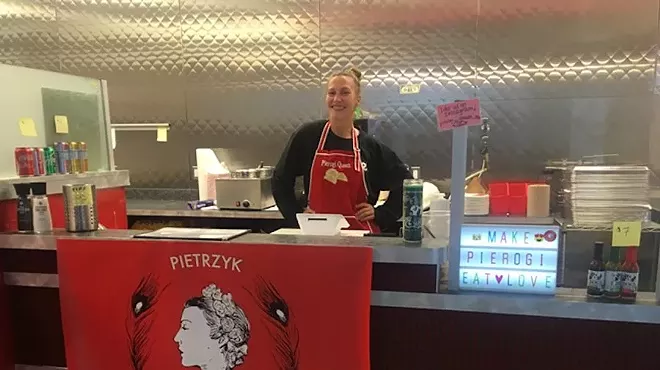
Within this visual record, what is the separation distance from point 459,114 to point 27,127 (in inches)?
79.8

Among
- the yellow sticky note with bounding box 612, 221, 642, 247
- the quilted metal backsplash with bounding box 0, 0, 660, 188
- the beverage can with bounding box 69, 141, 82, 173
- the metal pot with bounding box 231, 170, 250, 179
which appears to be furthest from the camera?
the metal pot with bounding box 231, 170, 250, 179

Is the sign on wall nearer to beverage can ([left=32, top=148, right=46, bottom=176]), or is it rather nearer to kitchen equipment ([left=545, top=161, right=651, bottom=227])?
kitchen equipment ([left=545, top=161, right=651, bottom=227])

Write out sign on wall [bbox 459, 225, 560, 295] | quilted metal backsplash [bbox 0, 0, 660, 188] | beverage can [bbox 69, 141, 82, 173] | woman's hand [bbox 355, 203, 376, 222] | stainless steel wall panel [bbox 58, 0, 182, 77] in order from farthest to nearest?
stainless steel wall panel [bbox 58, 0, 182, 77] < quilted metal backsplash [bbox 0, 0, 660, 188] < woman's hand [bbox 355, 203, 376, 222] < beverage can [bbox 69, 141, 82, 173] < sign on wall [bbox 459, 225, 560, 295]

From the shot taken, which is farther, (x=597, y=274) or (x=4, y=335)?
(x=4, y=335)

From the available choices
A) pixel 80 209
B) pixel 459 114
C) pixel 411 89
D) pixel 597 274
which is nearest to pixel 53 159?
pixel 80 209

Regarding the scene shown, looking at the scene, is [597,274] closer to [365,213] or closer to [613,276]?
[613,276]

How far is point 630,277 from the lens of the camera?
1789 mm

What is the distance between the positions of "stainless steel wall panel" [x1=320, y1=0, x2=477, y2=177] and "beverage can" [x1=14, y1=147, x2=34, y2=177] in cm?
236

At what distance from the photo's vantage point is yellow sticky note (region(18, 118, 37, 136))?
2.64 m

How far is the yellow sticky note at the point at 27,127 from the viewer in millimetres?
2637

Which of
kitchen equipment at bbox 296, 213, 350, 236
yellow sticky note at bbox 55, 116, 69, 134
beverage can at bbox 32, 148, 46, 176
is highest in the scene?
yellow sticky note at bbox 55, 116, 69, 134

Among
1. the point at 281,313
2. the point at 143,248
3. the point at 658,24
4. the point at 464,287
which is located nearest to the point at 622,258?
the point at 464,287

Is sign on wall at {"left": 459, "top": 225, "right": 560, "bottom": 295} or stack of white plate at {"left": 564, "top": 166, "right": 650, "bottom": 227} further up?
stack of white plate at {"left": 564, "top": 166, "right": 650, "bottom": 227}

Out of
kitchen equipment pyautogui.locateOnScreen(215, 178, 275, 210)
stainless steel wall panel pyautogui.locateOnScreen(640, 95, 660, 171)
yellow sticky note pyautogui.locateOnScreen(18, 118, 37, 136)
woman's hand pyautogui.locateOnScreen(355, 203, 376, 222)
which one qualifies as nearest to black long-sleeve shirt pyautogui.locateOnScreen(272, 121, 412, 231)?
woman's hand pyautogui.locateOnScreen(355, 203, 376, 222)
